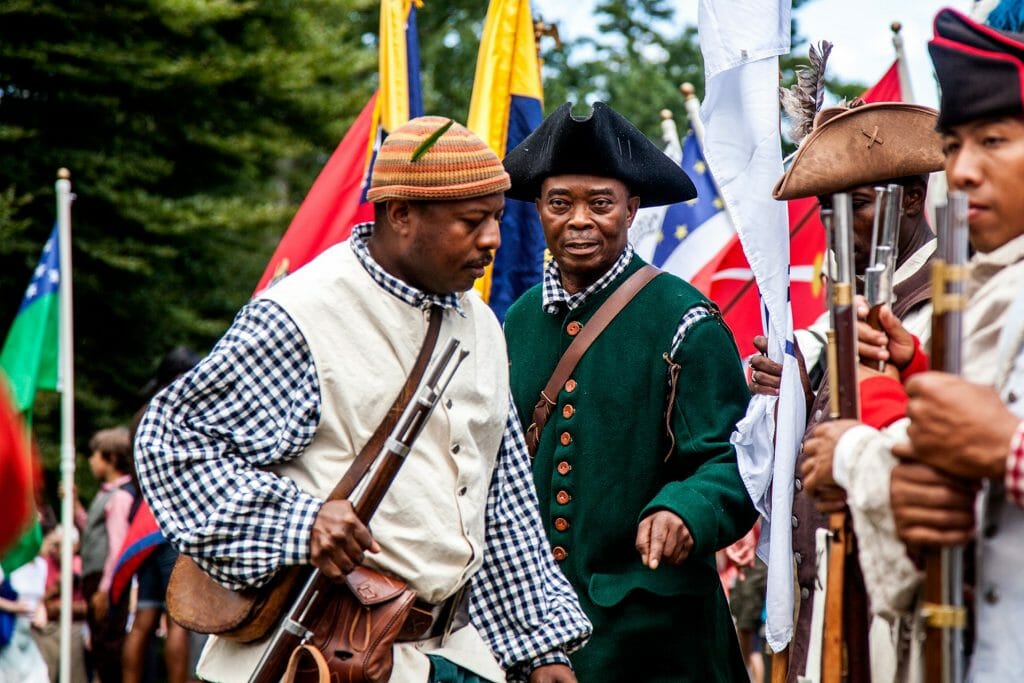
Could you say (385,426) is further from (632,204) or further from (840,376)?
(632,204)

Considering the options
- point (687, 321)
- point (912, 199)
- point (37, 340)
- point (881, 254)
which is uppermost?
point (912, 199)

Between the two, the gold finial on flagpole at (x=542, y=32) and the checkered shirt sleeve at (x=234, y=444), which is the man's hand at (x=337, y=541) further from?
the gold finial on flagpole at (x=542, y=32)

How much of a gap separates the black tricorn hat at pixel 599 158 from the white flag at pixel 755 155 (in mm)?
258

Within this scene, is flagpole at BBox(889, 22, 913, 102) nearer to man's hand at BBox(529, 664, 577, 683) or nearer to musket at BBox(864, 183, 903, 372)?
musket at BBox(864, 183, 903, 372)

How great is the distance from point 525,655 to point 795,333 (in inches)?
66.8

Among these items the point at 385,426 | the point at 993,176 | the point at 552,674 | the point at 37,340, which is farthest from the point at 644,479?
the point at 37,340

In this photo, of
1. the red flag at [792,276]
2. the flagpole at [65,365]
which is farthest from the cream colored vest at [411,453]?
the flagpole at [65,365]

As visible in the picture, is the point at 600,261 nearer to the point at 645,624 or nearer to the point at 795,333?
the point at 795,333

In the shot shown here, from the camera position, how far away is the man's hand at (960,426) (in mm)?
2998

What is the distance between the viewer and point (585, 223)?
5.65m

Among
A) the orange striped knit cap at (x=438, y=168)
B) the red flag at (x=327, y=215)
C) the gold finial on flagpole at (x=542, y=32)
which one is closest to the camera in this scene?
the orange striped knit cap at (x=438, y=168)

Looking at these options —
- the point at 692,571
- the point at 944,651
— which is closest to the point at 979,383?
the point at 944,651

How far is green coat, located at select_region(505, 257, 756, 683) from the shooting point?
5301mm

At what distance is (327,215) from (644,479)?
13.8 feet
